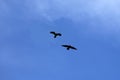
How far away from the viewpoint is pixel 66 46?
130 meters

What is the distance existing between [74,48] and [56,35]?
388 inches

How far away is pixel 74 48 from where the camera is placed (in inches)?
5157

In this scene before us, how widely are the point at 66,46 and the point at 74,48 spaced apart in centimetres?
337

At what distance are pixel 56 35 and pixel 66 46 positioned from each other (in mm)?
7533

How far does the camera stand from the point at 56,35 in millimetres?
135000
